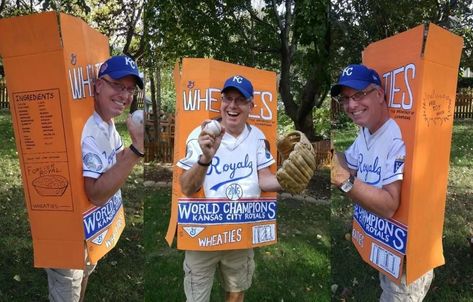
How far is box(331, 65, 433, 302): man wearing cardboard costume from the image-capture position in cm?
150

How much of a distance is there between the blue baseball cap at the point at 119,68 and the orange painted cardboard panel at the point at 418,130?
818mm

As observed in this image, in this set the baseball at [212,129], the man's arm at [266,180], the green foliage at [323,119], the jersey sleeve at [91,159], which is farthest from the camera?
the green foliage at [323,119]

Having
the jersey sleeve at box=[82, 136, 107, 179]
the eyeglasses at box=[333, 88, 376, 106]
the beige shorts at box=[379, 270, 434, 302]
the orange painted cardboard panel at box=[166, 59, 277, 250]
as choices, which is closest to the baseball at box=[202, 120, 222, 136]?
the orange painted cardboard panel at box=[166, 59, 277, 250]

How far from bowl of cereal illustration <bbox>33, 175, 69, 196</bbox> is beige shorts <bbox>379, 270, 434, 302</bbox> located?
118 cm

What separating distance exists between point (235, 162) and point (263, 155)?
0.34 ft

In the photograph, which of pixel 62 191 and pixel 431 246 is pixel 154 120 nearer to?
pixel 62 191

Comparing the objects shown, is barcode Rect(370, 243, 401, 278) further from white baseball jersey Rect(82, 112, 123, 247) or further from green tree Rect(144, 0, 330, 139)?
white baseball jersey Rect(82, 112, 123, 247)

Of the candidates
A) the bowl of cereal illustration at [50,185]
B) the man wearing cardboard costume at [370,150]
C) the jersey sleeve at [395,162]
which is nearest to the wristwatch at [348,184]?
the man wearing cardboard costume at [370,150]

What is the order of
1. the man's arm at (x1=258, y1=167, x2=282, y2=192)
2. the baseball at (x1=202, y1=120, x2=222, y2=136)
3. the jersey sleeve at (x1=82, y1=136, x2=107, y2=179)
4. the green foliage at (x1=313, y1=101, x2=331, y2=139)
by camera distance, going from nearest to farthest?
the baseball at (x1=202, y1=120, x2=222, y2=136)
the jersey sleeve at (x1=82, y1=136, x2=107, y2=179)
the man's arm at (x1=258, y1=167, x2=282, y2=192)
the green foliage at (x1=313, y1=101, x2=331, y2=139)

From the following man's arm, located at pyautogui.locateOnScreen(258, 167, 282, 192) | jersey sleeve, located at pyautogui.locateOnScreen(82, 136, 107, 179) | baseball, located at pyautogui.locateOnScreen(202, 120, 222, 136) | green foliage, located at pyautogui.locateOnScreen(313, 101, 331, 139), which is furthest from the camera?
green foliage, located at pyautogui.locateOnScreen(313, 101, 331, 139)

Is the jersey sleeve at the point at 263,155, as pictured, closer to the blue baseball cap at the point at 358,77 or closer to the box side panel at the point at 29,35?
the blue baseball cap at the point at 358,77

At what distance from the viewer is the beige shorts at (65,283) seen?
1676mm

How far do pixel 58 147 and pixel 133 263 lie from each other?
0.57 meters

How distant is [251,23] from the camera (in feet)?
5.32
